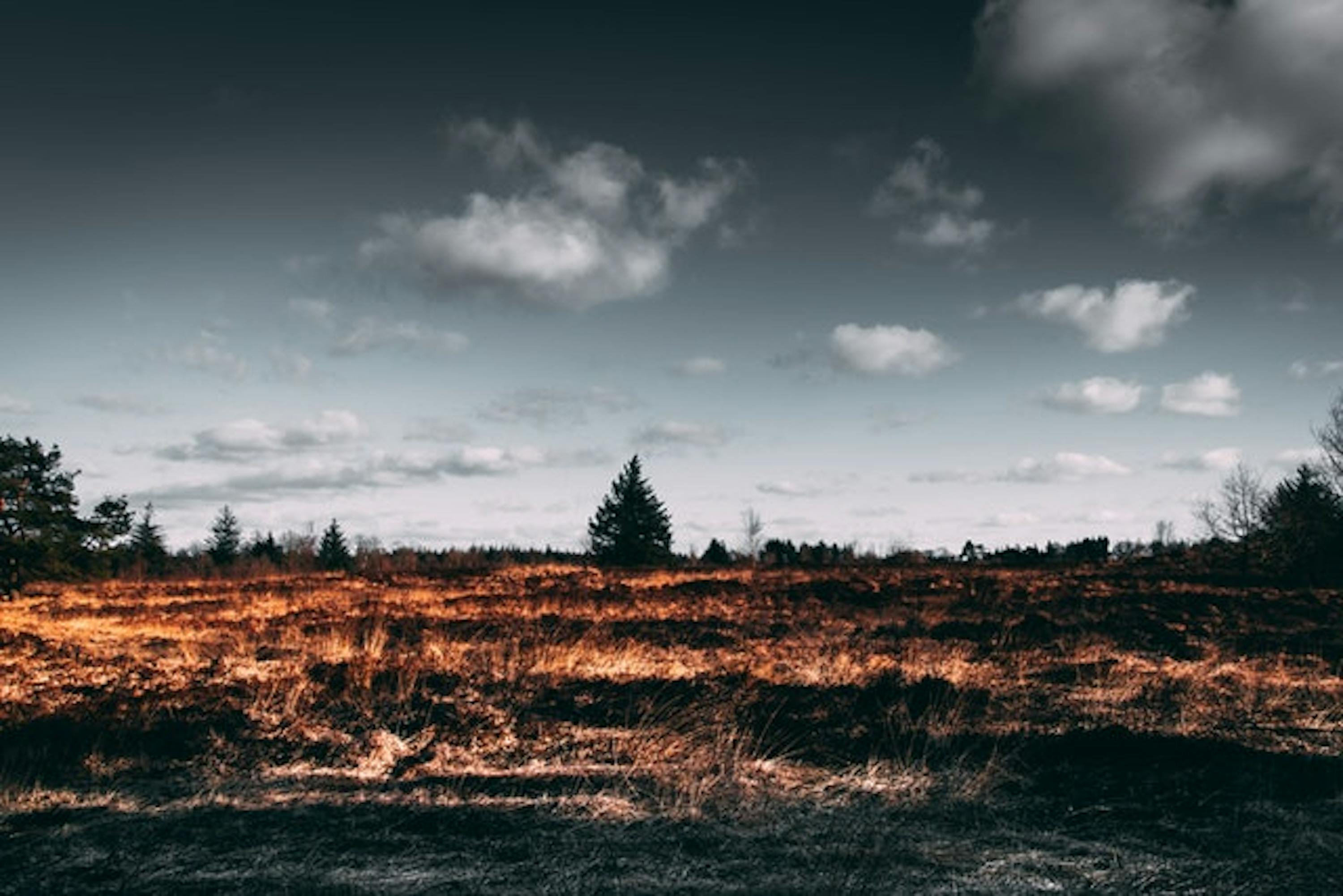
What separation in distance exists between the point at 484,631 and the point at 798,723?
27.5ft

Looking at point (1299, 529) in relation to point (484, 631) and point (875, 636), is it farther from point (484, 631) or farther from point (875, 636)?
point (484, 631)

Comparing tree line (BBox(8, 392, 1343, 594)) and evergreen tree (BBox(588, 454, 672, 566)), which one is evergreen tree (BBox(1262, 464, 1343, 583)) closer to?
tree line (BBox(8, 392, 1343, 594))

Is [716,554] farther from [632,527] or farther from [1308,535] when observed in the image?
[1308,535]

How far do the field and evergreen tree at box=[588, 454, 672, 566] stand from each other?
102ft

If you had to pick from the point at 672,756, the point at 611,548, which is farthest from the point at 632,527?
the point at 672,756

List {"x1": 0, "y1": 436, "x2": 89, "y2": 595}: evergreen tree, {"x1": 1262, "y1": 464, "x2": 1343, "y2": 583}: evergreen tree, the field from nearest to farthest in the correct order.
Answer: the field → {"x1": 0, "y1": 436, "x2": 89, "y2": 595}: evergreen tree → {"x1": 1262, "y1": 464, "x2": 1343, "y2": 583}: evergreen tree

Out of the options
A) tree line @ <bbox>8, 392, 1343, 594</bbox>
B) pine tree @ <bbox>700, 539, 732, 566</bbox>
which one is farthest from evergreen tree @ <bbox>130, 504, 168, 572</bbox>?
pine tree @ <bbox>700, 539, 732, 566</bbox>

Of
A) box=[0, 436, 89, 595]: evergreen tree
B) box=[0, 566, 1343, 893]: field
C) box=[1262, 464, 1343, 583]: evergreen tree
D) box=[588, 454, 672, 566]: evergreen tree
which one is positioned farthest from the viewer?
box=[588, 454, 672, 566]: evergreen tree

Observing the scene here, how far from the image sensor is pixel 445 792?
6.29m

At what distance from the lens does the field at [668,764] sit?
4.86 m

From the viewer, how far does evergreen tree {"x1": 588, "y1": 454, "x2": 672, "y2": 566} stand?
45812 millimetres

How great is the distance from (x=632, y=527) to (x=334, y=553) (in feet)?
76.5

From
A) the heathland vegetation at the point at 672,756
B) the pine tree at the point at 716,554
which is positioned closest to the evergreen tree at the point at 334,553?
the pine tree at the point at 716,554

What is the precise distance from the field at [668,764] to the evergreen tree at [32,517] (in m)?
14.2
